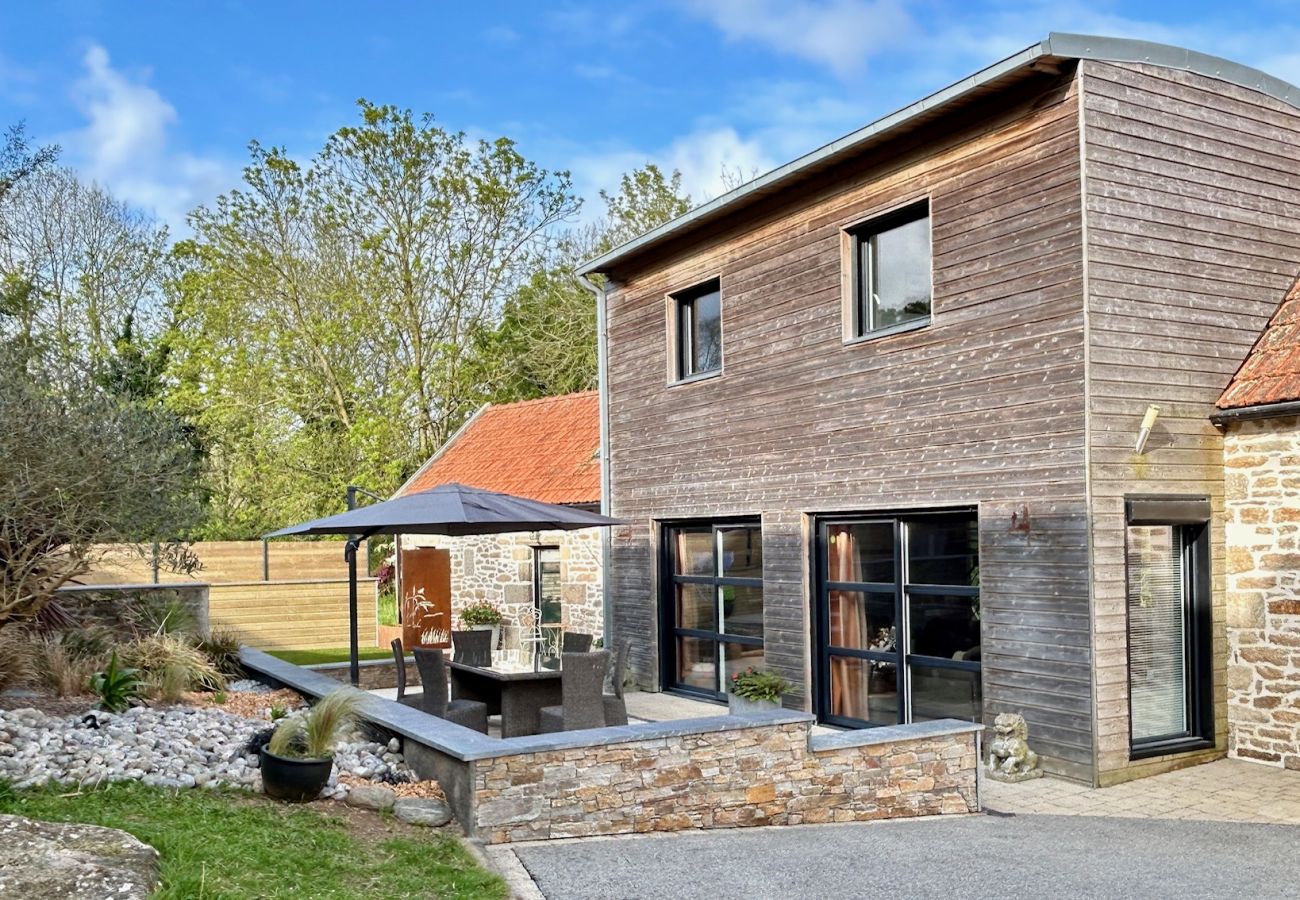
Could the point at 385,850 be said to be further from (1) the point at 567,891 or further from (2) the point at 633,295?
(2) the point at 633,295

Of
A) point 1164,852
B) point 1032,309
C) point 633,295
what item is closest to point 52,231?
point 633,295

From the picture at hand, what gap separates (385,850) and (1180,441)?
6653mm

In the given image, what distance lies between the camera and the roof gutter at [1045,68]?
8.34m

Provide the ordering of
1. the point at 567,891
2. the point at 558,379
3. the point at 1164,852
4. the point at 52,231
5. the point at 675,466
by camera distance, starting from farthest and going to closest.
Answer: the point at 558,379
the point at 52,231
the point at 675,466
the point at 1164,852
the point at 567,891

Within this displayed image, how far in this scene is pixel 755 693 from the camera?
35.5 feet

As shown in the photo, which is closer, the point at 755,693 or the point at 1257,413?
the point at 1257,413

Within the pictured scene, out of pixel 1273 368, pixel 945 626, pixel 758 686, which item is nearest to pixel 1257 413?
pixel 1273 368

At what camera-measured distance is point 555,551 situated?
16.8 meters

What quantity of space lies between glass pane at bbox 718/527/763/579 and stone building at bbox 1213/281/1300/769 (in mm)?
4491

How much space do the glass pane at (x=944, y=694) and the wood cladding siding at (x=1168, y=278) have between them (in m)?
1.29

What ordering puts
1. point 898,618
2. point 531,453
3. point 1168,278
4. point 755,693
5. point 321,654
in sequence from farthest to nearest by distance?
point 321,654 < point 531,453 < point 755,693 < point 898,618 < point 1168,278

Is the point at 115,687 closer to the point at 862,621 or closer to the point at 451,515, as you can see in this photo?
the point at 451,515

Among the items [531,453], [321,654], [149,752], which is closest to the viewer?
[149,752]

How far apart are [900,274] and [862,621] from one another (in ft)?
10.6
